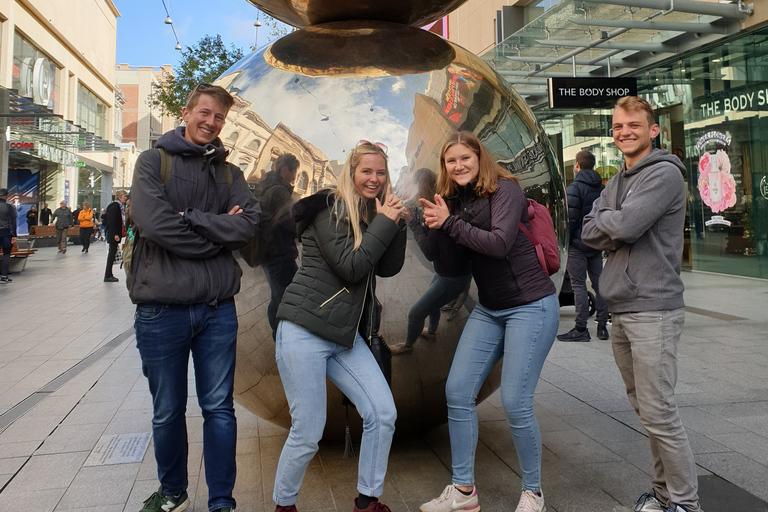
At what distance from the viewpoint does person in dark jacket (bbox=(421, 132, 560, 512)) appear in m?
2.89

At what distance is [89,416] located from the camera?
4.64 meters

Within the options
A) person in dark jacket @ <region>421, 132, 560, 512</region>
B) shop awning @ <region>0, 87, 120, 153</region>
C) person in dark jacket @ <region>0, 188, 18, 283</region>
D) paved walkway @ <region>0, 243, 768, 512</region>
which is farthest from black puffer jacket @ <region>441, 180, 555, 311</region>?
shop awning @ <region>0, 87, 120, 153</region>

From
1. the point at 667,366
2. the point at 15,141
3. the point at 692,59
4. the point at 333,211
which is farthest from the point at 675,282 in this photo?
the point at 15,141

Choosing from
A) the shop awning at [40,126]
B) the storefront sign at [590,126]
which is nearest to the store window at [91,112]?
the shop awning at [40,126]

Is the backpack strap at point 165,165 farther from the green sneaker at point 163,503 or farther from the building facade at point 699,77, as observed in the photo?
the building facade at point 699,77

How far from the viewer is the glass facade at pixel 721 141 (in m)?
12.1

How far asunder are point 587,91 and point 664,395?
762cm

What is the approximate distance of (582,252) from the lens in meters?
7.31

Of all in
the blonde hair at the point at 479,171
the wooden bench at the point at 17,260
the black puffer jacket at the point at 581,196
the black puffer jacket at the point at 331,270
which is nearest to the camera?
the black puffer jacket at the point at 331,270

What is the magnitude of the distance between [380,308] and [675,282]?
1.39 metres

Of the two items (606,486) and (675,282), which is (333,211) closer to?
(675,282)

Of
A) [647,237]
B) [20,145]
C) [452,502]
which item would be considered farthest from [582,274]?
[20,145]

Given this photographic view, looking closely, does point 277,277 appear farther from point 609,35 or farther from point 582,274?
point 609,35

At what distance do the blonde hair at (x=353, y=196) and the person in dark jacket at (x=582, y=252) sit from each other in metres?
4.82
